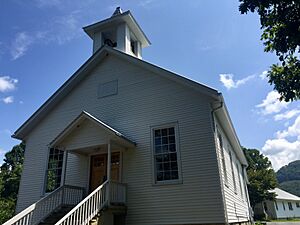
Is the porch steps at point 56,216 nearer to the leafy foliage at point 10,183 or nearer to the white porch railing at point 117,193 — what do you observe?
the white porch railing at point 117,193

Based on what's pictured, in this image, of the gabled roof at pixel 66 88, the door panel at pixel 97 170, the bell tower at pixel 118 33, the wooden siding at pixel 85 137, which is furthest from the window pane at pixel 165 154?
the bell tower at pixel 118 33

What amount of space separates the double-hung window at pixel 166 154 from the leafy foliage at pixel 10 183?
15.2 metres

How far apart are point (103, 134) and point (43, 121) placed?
16.9 ft

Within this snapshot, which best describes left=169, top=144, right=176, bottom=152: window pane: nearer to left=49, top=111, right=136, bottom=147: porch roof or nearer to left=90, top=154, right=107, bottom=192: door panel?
left=49, top=111, right=136, bottom=147: porch roof

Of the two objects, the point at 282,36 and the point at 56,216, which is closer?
the point at 282,36

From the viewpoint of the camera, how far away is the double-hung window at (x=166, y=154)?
380 inches

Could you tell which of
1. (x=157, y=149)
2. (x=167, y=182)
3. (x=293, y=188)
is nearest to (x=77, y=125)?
(x=157, y=149)

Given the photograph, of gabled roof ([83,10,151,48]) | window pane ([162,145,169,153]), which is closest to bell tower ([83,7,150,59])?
gabled roof ([83,10,151,48])

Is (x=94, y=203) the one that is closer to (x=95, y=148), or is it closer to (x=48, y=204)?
(x=48, y=204)

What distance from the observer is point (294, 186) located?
8938cm

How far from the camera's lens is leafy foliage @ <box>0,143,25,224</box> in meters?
20.7

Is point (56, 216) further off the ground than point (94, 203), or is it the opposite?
point (94, 203)

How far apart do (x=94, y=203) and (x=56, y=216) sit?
2216 millimetres

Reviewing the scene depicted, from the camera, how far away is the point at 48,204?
981cm
